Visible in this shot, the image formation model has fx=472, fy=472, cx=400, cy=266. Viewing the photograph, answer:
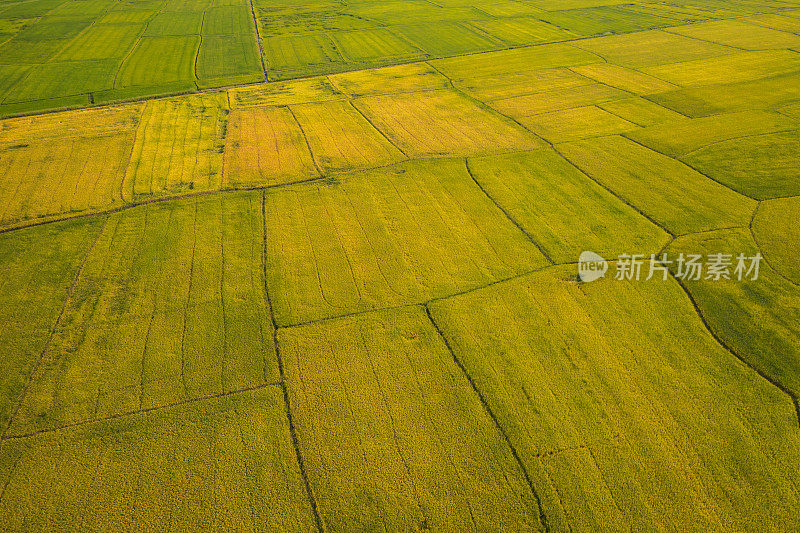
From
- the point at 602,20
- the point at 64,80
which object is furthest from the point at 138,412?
the point at 602,20

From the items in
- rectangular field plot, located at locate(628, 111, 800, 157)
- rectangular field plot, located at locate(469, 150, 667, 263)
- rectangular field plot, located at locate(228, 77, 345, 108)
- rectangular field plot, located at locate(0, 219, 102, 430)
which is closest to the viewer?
rectangular field plot, located at locate(0, 219, 102, 430)

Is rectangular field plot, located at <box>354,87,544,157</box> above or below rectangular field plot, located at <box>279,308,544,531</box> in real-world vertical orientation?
above

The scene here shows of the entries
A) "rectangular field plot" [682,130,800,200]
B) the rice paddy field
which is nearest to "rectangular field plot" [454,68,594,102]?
the rice paddy field

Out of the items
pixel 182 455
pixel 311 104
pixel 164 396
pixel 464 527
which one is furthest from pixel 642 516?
pixel 311 104

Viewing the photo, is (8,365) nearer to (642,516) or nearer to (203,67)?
(642,516)

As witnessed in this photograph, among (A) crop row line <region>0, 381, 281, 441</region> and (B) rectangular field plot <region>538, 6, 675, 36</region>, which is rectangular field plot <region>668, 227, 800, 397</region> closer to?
(A) crop row line <region>0, 381, 281, 441</region>

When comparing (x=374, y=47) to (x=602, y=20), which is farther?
(x=602, y=20)

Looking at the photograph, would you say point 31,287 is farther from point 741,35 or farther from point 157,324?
point 741,35
